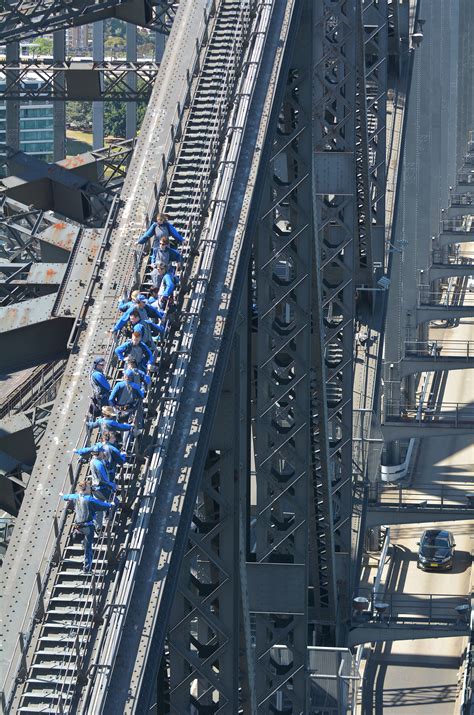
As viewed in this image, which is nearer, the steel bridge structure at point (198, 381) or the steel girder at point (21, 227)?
the steel bridge structure at point (198, 381)

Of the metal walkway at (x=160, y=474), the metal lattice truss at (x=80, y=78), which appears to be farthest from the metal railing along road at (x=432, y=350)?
the metal walkway at (x=160, y=474)

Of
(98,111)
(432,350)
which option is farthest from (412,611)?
(432,350)

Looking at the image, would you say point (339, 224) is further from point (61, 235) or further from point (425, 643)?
point (425, 643)

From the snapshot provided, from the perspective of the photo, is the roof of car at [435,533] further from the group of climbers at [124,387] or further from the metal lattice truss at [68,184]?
the group of climbers at [124,387]

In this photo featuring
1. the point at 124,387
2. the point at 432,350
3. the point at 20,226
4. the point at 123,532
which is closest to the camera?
the point at 123,532

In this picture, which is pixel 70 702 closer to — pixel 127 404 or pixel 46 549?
→ pixel 46 549

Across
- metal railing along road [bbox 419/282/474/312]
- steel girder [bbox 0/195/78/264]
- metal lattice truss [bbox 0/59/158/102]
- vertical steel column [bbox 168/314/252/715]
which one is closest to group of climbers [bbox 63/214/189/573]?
vertical steel column [bbox 168/314/252/715]
